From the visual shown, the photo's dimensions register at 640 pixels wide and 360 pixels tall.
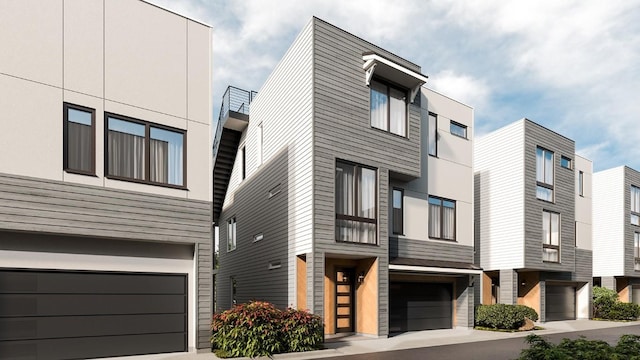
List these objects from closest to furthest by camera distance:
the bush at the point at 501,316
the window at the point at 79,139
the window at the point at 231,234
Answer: the window at the point at 79,139 → the bush at the point at 501,316 → the window at the point at 231,234

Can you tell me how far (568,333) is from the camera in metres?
19.6

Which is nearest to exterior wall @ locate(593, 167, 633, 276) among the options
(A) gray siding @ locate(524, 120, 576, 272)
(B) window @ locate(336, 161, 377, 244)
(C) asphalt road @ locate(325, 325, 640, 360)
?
(A) gray siding @ locate(524, 120, 576, 272)

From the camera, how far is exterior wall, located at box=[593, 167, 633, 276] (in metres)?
30.8

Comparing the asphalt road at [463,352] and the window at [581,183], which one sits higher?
the window at [581,183]

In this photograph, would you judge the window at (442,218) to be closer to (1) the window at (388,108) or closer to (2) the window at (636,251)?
(1) the window at (388,108)

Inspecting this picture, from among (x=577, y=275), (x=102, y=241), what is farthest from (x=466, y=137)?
(x=102, y=241)

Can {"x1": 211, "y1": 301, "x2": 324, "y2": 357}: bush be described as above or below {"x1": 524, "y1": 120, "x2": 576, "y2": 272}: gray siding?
below

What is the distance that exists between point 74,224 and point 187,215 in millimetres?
2618

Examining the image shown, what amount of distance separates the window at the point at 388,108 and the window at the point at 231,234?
1018 cm

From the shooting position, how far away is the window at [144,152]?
11.6 metres

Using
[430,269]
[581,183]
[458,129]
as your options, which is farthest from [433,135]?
[581,183]

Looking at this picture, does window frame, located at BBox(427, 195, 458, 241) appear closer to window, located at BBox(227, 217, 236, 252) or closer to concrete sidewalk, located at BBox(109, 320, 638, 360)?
concrete sidewalk, located at BBox(109, 320, 638, 360)

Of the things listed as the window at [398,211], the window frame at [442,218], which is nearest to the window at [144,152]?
the window at [398,211]

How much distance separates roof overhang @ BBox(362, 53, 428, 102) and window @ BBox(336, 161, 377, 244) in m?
3.10
